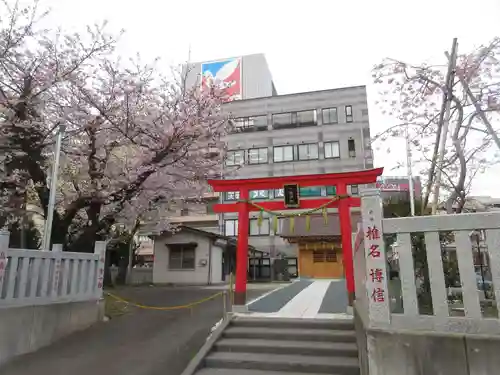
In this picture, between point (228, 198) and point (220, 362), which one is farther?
point (228, 198)

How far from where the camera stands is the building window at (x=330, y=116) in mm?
34994

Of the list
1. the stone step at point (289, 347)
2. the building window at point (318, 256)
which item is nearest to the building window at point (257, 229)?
the building window at point (318, 256)

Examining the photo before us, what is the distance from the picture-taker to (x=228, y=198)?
3519cm

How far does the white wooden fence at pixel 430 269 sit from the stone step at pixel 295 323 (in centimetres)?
257

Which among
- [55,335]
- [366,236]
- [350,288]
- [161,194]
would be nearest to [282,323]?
[350,288]

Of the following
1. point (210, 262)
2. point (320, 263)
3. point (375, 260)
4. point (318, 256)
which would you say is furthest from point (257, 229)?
point (375, 260)

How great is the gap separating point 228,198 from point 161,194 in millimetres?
22098

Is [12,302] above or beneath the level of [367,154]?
beneath

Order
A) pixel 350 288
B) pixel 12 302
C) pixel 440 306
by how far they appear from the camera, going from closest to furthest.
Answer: pixel 440 306
pixel 12 302
pixel 350 288

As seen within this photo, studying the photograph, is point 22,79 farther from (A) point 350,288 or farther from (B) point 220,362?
(A) point 350,288

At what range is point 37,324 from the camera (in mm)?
7598

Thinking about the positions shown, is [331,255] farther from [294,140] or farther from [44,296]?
[44,296]

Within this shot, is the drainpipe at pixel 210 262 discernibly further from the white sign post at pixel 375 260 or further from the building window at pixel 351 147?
the white sign post at pixel 375 260

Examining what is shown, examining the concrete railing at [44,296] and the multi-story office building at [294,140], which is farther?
the multi-story office building at [294,140]
